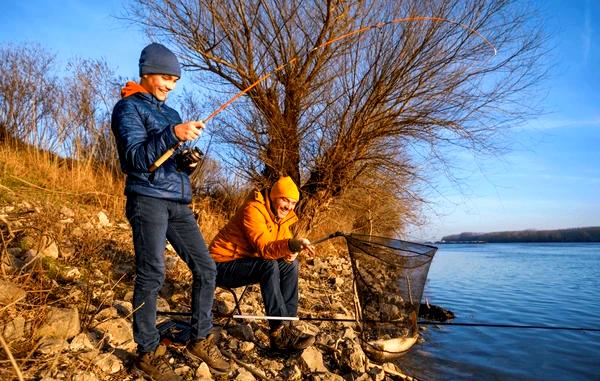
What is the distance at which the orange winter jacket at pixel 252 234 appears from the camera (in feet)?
11.4

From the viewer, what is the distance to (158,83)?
2.90 metres

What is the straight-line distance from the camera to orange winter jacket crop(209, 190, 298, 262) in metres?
3.47

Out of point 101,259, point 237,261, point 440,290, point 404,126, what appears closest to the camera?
point 237,261

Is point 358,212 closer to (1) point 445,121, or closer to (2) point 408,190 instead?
(2) point 408,190

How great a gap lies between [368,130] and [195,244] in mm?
5459

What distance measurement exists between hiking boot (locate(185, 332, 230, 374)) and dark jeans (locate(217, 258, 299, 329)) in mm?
539

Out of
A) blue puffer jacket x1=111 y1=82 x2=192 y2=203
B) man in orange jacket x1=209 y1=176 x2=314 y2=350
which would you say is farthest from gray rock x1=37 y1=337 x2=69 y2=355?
man in orange jacket x1=209 y1=176 x2=314 y2=350

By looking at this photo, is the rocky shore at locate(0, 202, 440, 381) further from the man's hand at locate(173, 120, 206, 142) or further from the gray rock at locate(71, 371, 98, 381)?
the man's hand at locate(173, 120, 206, 142)

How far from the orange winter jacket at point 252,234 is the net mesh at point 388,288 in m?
0.63

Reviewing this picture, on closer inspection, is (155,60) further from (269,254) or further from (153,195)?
(269,254)

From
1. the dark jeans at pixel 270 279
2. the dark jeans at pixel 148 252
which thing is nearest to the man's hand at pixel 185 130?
the dark jeans at pixel 148 252

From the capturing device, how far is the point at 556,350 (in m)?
5.51

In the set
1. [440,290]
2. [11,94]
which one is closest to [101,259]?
[11,94]

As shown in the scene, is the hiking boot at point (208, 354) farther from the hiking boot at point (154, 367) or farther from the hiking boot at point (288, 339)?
the hiking boot at point (288, 339)
